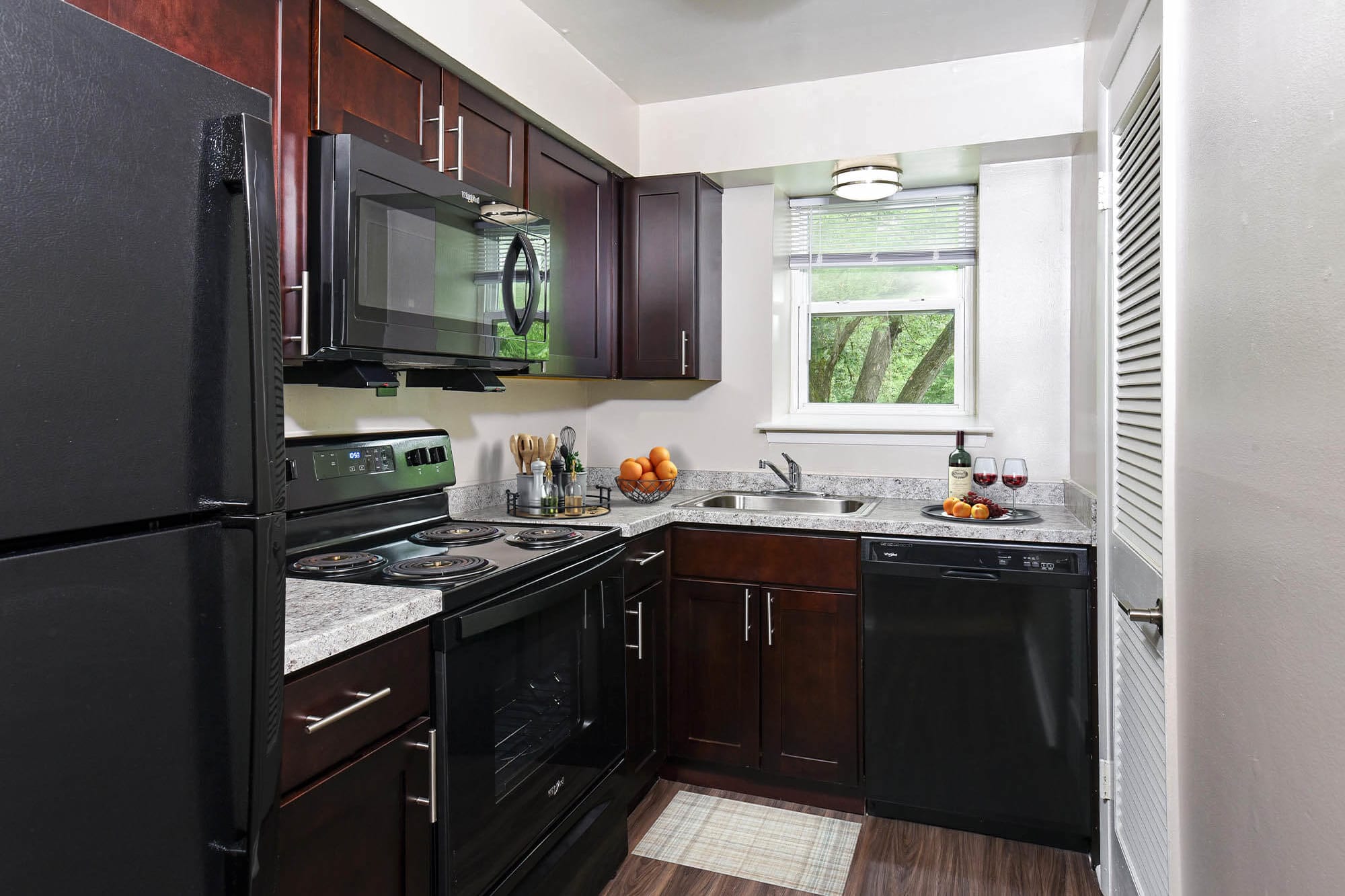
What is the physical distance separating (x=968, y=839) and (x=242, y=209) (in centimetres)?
257

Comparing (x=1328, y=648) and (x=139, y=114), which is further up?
(x=139, y=114)

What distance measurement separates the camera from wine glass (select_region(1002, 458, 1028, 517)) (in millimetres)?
2723

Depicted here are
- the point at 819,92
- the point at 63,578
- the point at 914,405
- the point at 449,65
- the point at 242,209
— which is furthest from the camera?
the point at 914,405

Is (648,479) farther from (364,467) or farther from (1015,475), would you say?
(1015,475)

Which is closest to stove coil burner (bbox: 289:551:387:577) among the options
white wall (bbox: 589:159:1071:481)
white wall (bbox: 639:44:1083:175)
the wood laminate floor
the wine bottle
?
the wood laminate floor

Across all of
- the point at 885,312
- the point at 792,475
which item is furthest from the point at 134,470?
the point at 885,312

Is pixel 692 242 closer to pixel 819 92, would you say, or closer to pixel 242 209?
pixel 819 92

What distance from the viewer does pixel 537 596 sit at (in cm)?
187

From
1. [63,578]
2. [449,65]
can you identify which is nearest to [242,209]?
[63,578]

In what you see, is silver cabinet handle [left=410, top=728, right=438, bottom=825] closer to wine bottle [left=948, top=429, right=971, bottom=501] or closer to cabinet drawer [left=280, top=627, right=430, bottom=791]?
cabinet drawer [left=280, top=627, right=430, bottom=791]

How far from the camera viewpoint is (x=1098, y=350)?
7.18ft

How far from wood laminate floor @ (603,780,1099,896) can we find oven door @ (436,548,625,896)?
0.35 meters

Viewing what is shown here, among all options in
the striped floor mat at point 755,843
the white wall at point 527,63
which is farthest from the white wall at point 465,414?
the striped floor mat at point 755,843

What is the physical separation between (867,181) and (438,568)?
7.11 feet
